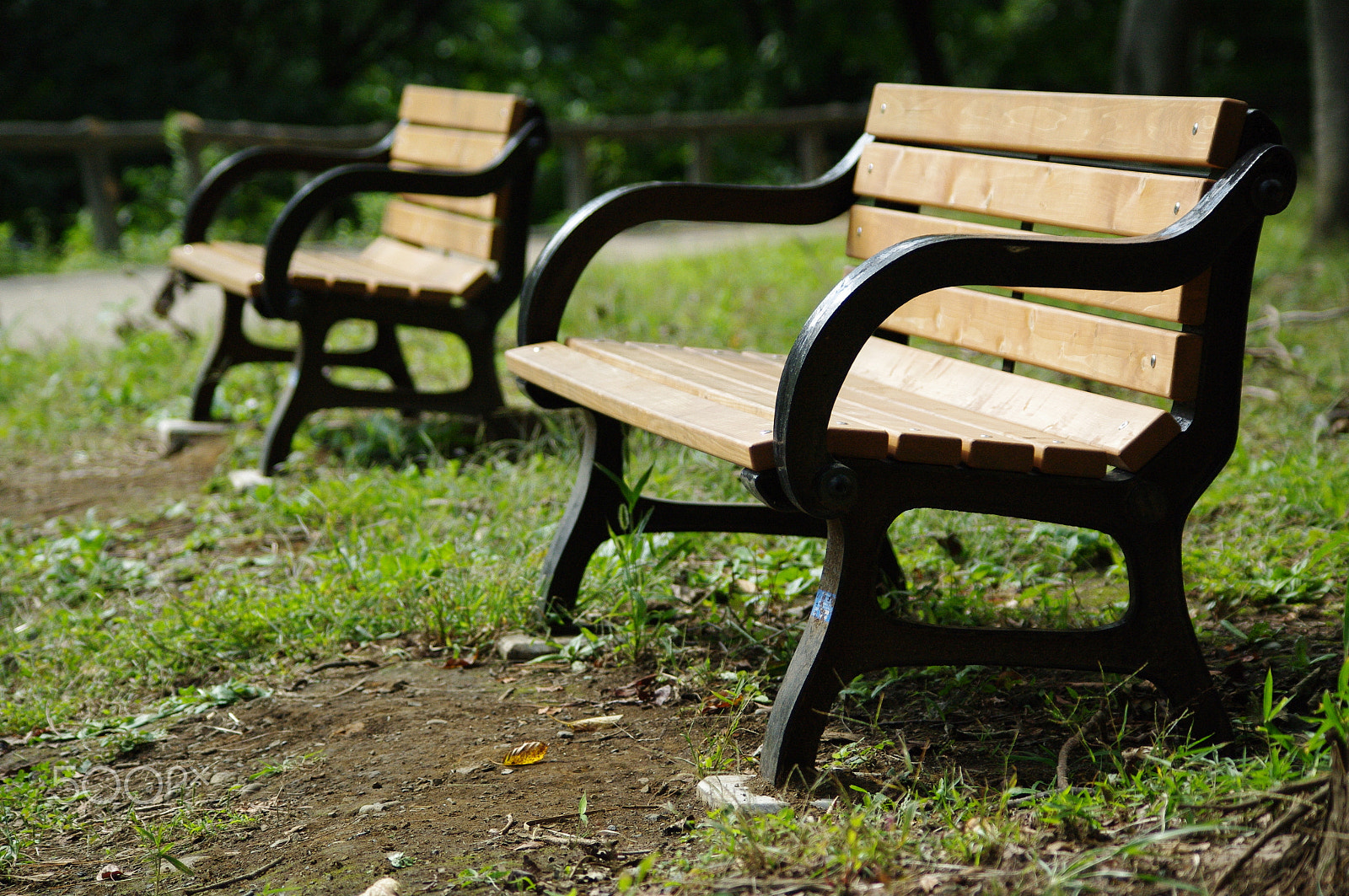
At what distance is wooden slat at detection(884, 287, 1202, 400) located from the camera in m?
1.92

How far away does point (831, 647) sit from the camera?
1830 mm

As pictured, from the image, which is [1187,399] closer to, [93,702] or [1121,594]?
[1121,594]

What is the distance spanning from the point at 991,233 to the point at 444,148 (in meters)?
2.59

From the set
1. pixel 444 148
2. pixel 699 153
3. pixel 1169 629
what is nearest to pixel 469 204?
pixel 444 148

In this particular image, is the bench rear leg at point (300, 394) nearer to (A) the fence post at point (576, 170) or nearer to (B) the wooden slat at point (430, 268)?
(B) the wooden slat at point (430, 268)

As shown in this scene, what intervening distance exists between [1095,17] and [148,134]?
49.6ft

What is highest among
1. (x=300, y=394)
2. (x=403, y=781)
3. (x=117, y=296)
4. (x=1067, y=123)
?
(x=1067, y=123)

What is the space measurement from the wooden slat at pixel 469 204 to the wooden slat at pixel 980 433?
1878 mm

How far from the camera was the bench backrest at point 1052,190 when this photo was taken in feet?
6.35

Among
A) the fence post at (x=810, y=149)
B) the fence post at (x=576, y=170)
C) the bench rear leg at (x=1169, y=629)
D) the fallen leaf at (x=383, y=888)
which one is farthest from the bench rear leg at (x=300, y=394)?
the fence post at (x=810, y=149)

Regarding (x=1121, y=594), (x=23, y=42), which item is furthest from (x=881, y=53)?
(x=1121, y=594)

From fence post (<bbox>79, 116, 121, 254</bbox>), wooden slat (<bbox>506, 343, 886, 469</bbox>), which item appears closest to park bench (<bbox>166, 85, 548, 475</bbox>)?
wooden slat (<bbox>506, 343, 886, 469</bbox>)

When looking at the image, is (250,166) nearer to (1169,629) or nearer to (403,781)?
(403,781)

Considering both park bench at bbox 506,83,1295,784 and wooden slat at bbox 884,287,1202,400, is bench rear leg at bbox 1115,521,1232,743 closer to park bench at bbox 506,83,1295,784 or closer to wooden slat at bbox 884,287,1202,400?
park bench at bbox 506,83,1295,784
